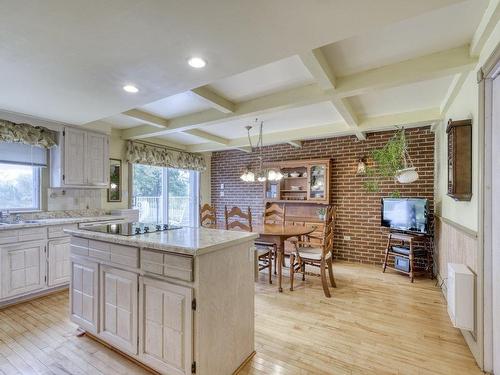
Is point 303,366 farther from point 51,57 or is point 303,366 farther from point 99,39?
point 51,57

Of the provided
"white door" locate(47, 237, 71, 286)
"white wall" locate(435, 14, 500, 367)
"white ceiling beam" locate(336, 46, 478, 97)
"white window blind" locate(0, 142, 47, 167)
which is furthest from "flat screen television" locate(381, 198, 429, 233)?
"white window blind" locate(0, 142, 47, 167)

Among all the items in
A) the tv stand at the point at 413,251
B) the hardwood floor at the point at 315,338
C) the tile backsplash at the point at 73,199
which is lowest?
the hardwood floor at the point at 315,338

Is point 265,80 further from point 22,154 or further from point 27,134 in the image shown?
point 22,154

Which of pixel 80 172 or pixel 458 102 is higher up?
pixel 458 102

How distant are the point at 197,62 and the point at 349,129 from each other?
9.33 ft

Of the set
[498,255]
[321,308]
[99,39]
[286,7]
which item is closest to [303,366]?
[321,308]

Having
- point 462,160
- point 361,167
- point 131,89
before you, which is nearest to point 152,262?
point 131,89

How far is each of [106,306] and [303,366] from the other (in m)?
1.65

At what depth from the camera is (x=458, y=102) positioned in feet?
9.16

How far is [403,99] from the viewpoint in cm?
320

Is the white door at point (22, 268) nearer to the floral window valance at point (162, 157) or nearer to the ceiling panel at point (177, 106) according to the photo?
the floral window valance at point (162, 157)

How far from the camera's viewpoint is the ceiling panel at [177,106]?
314 centimetres

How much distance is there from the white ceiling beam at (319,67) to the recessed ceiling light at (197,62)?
2.51 ft

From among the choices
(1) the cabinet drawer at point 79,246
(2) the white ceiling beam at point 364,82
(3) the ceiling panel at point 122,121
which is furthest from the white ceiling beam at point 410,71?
(3) the ceiling panel at point 122,121
